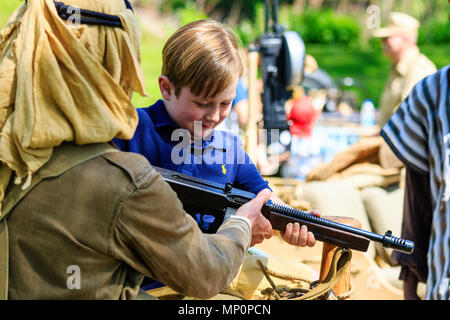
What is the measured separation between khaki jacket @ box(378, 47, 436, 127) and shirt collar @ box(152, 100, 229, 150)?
11.2ft

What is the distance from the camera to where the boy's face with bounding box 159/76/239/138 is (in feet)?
6.66

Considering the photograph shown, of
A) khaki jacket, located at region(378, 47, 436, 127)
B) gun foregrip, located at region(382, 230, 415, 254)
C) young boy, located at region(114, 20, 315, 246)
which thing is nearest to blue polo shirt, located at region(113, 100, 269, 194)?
young boy, located at region(114, 20, 315, 246)

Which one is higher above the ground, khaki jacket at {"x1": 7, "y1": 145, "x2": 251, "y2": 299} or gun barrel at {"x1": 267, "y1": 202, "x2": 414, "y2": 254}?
khaki jacket at {"x1": 7, "y1": 145, "x2": 251, "y2": 299}

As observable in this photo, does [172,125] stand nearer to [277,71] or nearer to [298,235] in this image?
[298,235]

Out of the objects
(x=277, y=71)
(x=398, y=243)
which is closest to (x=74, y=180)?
(x=398, y=243)

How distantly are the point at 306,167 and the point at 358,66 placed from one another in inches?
584

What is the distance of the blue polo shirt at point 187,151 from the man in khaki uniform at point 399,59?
3481 millimetres

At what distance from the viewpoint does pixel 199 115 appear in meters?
2.05

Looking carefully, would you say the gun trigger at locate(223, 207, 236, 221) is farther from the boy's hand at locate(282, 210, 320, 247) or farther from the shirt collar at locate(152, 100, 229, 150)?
the shirt collar at locate(152, 100, 229, 150)

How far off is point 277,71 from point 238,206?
3786 millimetres
